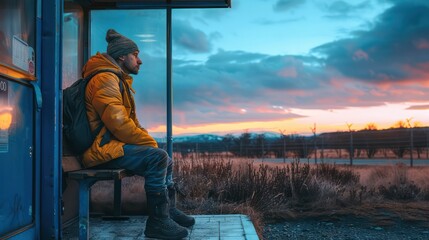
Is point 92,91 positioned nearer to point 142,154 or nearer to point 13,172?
point 142,154

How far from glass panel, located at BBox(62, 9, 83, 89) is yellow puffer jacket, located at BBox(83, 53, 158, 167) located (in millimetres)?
1087

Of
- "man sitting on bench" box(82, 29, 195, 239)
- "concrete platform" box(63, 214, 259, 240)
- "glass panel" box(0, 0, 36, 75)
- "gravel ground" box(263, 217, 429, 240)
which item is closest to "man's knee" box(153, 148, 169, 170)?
"man sitting on bench" box(82, 29, 195, 239)

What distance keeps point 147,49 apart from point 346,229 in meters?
3.65

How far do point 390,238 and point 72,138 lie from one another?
4.34 m

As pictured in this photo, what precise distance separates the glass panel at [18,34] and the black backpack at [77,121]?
774 millimetres

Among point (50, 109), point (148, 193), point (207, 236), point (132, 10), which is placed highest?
point (132, 10)

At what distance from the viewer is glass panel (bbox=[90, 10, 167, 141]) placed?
5918 mm

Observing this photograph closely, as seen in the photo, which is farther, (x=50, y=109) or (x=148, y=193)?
(x=148, y=193)

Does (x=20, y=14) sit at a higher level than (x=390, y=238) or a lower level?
higher

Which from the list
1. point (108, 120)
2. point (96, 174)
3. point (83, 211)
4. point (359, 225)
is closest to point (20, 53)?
point (108, 120)

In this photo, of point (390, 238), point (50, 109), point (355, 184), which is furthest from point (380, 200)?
point (50, 109)

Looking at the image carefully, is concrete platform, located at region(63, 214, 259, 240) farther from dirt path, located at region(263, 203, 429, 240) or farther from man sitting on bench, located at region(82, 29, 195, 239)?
dirt path, located at region(263, 203, 429, 240)

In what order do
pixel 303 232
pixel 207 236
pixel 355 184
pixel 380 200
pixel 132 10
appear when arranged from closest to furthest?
pixel 207 236
pixel 132 10
pixel 303 232
pixel 380 200
pixel 355 184

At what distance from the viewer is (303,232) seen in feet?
21.5
